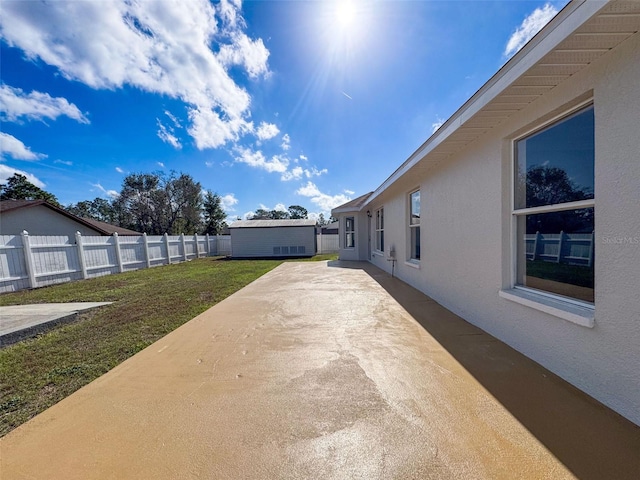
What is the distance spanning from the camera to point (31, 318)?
13.5ft

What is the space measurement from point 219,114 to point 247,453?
12019 mm

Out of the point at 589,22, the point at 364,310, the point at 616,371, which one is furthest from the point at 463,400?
the point at 589,22

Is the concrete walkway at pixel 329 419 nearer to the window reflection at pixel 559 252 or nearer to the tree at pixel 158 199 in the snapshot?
the window reflection at pixel 559 252

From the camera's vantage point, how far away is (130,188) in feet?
89.2

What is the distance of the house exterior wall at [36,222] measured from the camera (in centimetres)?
1267

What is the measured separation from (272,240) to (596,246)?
18.0 metres

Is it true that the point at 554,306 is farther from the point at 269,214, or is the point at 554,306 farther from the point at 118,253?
the point at 269,214

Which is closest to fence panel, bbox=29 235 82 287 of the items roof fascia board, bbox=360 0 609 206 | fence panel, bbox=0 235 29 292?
fence panel, bbox=0 235 29 292

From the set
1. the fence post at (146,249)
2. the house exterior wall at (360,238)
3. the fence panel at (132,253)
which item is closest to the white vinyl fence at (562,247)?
the house exterior wall at (360,238)

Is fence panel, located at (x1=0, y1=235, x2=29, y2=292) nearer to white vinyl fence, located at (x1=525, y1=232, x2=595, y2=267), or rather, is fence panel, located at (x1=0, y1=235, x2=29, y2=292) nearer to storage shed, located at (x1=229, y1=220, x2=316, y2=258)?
storage shed, located at (x1=229, y1=220, x2=316, y2=258)

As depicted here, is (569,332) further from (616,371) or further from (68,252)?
(68,252)

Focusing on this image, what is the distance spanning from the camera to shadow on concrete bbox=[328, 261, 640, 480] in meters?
1.39

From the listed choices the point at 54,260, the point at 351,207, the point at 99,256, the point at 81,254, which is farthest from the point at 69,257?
the point at 351,207

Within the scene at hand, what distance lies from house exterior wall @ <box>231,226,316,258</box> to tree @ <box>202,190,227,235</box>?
15226 millimetres
